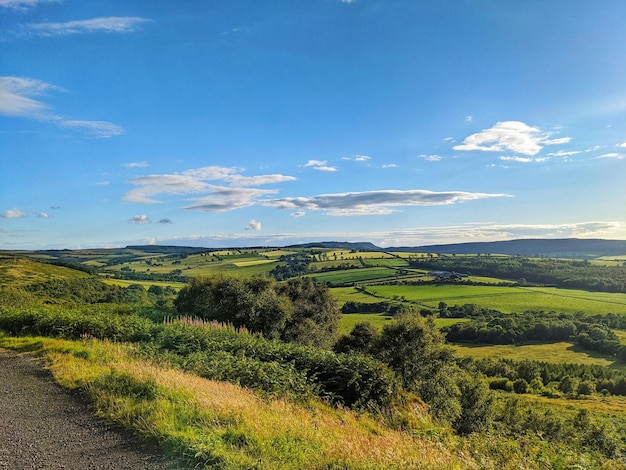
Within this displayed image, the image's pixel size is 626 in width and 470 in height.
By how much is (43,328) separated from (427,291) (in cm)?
12724

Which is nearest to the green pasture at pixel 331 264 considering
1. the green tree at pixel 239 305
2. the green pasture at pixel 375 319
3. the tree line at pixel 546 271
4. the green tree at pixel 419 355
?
the tree line at pixel 546 271

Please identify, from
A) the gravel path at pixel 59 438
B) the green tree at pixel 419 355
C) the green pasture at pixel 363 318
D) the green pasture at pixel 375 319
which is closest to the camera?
the gravel path at pixel 59 438

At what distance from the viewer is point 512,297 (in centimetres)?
12962

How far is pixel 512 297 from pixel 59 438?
463ft

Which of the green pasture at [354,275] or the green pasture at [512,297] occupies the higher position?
the green pasture at [354,275]

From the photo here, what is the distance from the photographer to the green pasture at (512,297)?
119688mm

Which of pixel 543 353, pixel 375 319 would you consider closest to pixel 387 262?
pixel 543 353

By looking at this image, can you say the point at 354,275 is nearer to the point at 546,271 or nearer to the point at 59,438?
the point at 546,271

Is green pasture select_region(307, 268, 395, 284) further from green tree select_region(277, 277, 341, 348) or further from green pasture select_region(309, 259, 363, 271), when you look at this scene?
green tree select_region(277, 277, 341, 348)

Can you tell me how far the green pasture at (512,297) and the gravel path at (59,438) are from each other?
383 feet

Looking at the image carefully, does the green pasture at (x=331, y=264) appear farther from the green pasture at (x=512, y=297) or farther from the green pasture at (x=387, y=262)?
the green pasture at (x=512, y=297)

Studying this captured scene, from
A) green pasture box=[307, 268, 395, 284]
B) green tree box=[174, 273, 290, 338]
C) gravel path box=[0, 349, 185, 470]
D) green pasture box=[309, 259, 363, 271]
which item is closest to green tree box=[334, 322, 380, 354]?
green tree box=[174, 273, 290, 338]

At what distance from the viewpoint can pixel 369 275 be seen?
153 metres

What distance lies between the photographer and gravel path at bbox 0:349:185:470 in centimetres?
627
